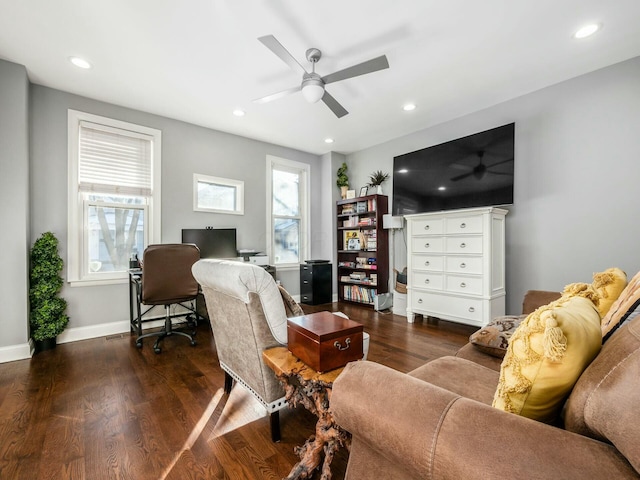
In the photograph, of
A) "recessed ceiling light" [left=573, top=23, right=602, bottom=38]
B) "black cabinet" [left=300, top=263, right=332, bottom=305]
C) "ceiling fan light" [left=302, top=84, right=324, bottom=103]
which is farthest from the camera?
"black cabinet" [left=300, top=263, right=332, bottom=305]

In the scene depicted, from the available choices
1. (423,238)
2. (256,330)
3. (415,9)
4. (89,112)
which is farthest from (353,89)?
(89,112)

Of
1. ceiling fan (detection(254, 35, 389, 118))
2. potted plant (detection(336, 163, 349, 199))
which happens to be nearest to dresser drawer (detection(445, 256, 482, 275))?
ceiling fan (detection(254, 35, 389, 118))

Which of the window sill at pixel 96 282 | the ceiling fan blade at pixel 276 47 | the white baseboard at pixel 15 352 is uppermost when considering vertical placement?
the ceiling fan blade at pixel 276 47

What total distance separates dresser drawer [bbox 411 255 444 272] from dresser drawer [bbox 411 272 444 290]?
0.07 meters

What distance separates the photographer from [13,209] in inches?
103

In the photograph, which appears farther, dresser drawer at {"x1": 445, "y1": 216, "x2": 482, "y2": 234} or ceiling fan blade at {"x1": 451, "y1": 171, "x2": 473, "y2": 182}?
ceiling fan blade at {"x1": 451, "y1": 171, "x2": 473, "y2": 182}

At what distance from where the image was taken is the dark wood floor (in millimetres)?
1358

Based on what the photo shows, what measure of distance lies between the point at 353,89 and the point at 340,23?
0.95m

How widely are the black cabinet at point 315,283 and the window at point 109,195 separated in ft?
7.47

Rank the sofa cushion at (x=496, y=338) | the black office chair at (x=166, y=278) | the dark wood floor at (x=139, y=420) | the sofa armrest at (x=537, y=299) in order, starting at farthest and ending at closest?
the black office chair at (x=166, y=278), the sofa armrest at (x=537, y=299), the sofa cushion at (x=496, y=338), the dark wood floor at (x=139, y=420)

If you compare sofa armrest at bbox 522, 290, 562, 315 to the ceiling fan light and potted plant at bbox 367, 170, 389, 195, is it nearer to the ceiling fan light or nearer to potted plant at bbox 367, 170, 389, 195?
the ceiling fan light

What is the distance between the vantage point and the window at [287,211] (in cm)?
475

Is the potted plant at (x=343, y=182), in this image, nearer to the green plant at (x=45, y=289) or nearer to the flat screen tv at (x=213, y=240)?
the flat screen tv at (x=213, y=240)

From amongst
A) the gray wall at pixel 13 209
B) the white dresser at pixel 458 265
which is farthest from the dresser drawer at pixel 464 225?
the gray wall at pixel 13 209
